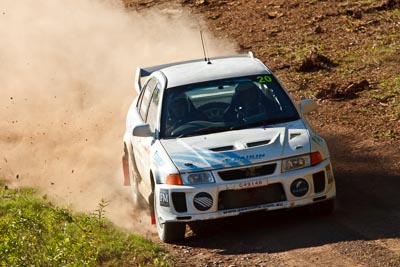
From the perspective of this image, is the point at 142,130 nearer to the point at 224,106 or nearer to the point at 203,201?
the point at 224,106

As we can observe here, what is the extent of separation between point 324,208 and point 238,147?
3.65ft

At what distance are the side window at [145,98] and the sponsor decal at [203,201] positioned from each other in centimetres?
233

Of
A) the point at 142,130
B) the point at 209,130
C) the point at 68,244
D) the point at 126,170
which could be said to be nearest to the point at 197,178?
the point at 209,130

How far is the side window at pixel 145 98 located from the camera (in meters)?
13.6

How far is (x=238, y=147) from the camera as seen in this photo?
11.7 meters

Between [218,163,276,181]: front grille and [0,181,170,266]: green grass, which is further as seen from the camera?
[218,163,276,181]: front grille

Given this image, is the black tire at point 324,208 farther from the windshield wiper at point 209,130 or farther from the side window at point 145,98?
the side window at point 145,98

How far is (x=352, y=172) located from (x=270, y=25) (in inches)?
390

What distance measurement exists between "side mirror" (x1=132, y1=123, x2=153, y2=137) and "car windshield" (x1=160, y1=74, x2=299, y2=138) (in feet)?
0.53

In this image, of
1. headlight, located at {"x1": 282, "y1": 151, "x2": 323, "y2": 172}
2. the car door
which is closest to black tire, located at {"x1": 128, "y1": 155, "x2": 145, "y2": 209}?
the car door

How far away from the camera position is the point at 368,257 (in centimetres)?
1039

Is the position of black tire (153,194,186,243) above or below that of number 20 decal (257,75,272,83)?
below

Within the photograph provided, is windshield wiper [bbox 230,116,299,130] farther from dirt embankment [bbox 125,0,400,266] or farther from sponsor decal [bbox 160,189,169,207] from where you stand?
sponsor decal [bbox 160,189,169,207]

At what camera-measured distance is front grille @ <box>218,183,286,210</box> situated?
11.5 meters
